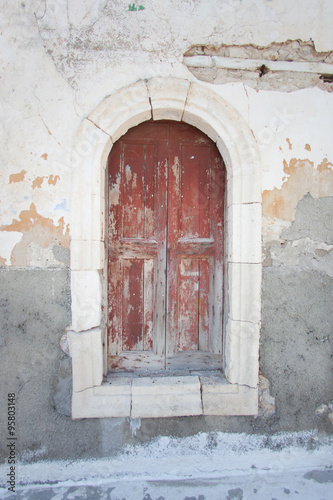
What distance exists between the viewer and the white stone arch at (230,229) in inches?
78.0

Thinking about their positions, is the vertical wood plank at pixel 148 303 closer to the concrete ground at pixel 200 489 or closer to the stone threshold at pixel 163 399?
the stone threshold at pixel 163 399

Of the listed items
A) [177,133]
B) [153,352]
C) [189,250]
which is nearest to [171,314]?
[153,352]

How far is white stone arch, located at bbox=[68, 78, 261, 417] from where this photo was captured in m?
1.98

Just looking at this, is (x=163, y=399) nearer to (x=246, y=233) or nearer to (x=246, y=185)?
(x=246, y=233)

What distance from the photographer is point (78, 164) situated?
6.48ft

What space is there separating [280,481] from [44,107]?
3027 millimetres

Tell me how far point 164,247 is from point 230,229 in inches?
21.0

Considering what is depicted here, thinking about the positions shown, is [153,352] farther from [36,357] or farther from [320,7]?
[320,7]

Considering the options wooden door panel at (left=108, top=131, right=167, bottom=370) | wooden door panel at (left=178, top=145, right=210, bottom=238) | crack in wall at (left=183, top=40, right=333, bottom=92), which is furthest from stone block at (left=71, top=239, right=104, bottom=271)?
crack in wall at (left=183, top=40, right=333, bottom=92)

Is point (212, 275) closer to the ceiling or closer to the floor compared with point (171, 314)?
closer to the ceiling

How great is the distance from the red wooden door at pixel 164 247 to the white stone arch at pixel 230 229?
0.21m

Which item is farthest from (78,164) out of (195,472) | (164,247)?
(195,472)

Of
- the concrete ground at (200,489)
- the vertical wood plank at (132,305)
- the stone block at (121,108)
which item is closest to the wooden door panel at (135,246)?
the vertical wood plank at (132,305)

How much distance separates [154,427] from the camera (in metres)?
2.05
